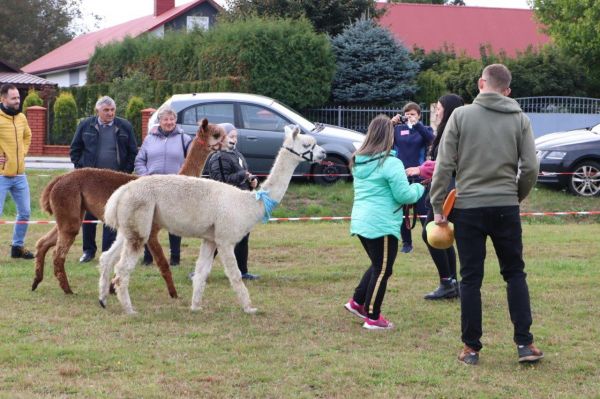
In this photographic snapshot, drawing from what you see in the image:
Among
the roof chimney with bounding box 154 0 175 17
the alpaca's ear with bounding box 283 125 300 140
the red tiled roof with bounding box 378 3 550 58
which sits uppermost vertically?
the roof chimney with bounding box 154 0 175 17

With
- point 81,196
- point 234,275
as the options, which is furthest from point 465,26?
point 234,275

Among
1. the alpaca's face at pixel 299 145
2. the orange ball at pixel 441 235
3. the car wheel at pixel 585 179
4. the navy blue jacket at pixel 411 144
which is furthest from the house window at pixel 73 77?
the orange ball at pixel 441 235

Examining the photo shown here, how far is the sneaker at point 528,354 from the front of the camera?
6133 millimetres

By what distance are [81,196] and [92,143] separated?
5.50 ft

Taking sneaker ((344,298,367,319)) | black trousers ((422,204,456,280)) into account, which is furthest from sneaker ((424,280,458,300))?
sneaker ((344,298,367,319))

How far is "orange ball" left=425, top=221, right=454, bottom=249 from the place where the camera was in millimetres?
6461

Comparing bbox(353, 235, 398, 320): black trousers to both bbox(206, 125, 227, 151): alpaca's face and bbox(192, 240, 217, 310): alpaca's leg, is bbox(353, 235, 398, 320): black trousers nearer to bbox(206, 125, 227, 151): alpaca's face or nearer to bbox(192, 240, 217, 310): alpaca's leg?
bbox(192, 240, 217, 310): alpaca's leg

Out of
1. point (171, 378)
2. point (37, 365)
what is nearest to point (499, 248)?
point (171, 378)

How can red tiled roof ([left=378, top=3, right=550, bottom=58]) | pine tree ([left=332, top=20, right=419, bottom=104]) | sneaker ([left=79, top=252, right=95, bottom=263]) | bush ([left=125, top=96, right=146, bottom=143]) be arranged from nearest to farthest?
1. sneaker ([left=79, top=252, right=95, bottom=263])
2. bush ([left=125, top=96, right=146, bottom=143])
3. pine tree ([left=332, top=20, right=419, bottom=104])
4. red tiled roof ([left=378, top=3, right=550, bottom=58])

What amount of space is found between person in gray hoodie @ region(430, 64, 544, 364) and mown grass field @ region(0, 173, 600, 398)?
1.18 ft

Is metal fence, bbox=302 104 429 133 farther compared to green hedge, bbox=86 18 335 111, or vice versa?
metal fence, bbox=302 104 429 133

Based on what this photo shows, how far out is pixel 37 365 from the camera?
6.08 metres

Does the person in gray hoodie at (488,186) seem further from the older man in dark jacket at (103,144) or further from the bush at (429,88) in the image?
the bush at (429,88)

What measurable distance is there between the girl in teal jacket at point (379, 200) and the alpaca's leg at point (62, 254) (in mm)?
3155
